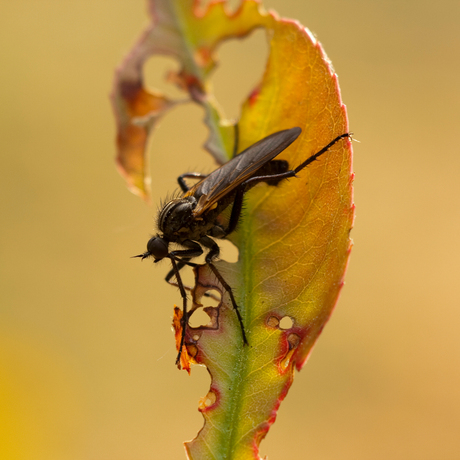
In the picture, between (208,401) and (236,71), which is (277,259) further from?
(236,71)

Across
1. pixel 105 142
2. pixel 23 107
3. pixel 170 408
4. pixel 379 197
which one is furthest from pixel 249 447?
pixel 23 107

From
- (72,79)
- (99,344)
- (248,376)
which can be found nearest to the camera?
(248,376)

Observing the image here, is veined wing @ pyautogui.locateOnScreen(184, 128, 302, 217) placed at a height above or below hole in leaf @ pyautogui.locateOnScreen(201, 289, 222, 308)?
above

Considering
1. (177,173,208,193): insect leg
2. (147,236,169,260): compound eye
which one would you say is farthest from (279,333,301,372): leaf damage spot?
(177,173,208,193): insect leg

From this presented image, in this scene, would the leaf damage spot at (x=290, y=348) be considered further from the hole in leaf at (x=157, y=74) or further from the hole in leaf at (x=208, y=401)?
the hole in leaf at (x=157, y=74)

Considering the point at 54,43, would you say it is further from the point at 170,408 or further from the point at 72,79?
the point at 170,408

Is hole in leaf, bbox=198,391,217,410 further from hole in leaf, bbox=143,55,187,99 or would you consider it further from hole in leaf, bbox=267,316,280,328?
hole in leaf, bbox=143,55,187,99
